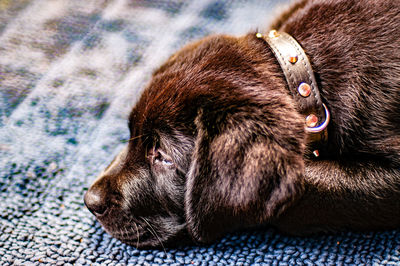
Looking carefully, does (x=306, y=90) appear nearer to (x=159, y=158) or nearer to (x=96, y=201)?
(x=159, y=158)

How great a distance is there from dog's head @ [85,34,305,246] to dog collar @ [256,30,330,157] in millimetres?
46

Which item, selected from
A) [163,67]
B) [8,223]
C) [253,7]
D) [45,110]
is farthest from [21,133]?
[253,7]

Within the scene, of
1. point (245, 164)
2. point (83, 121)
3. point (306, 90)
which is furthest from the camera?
point (83, 121)

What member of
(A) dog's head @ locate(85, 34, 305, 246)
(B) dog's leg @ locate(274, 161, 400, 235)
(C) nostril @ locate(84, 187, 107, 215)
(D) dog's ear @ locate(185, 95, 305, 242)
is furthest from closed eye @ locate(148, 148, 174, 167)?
(B) dog's leg @ locate(274, 161, 400, 235)

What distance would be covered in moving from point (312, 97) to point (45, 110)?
1.75 m

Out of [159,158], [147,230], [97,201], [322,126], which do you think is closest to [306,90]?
[322,126]

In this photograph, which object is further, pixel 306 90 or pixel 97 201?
pixel 97 201

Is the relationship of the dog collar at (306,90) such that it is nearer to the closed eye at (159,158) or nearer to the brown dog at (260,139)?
the brown dog at (260,139)

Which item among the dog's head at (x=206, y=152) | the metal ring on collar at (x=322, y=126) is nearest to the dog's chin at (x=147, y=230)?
the dog's head at (x=206, y=152)

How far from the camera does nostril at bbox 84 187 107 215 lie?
189 centimetres

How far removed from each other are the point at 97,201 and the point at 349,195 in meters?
1.14

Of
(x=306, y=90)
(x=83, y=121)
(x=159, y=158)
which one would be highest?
(x=306, y=90)

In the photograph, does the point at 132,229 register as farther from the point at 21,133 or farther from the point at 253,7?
the point at 253,7

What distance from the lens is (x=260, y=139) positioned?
5.07 feet
